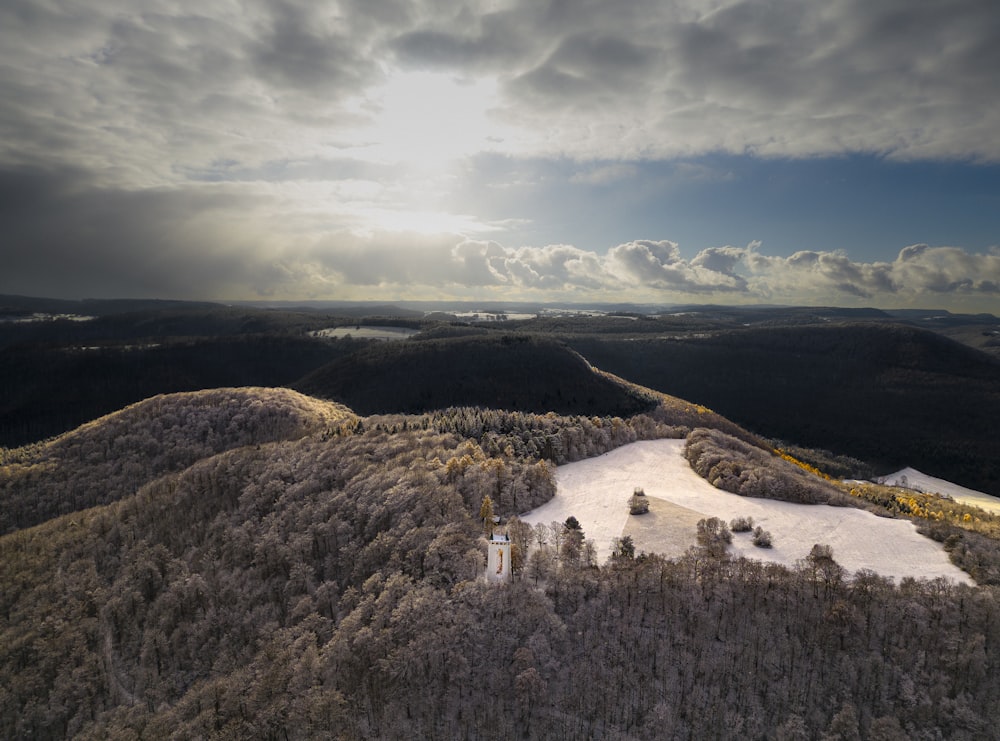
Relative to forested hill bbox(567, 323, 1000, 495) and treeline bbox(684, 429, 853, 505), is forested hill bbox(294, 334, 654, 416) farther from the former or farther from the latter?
forested hill bbox(567, 323, 1000, 495)

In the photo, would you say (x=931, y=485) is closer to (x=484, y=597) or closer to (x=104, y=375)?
(x=484, y=597)

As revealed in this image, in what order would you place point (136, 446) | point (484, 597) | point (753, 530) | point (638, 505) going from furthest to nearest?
point (136, 446)
point (638, 505)
point (753, 530)
point (484, 597)

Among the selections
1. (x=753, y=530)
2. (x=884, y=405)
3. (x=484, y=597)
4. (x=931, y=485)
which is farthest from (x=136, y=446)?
(x=884, y=405)

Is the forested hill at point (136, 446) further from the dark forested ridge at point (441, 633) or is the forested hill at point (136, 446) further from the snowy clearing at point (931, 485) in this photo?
the snowy clearing at point (931, 485)

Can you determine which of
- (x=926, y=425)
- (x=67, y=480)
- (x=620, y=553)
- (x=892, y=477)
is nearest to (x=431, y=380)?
(x=67, y=480)

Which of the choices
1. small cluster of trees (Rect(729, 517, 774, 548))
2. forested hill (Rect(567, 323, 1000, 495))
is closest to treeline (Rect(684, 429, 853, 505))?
small cluster of trees (Rect(729, 517, 774, 548))

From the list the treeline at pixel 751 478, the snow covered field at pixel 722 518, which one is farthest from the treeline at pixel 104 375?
the treeline at pixel 751 478
